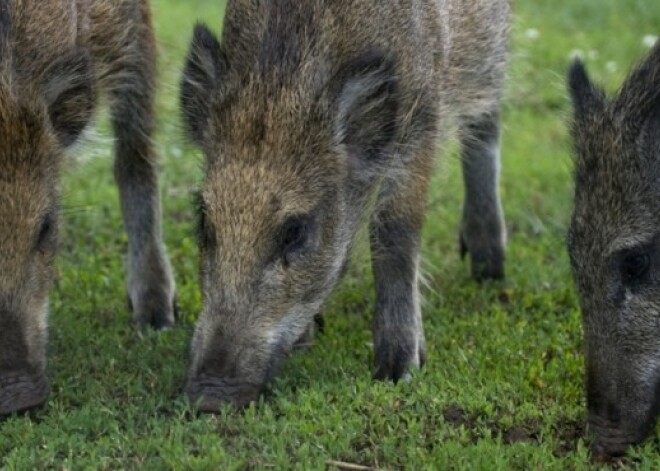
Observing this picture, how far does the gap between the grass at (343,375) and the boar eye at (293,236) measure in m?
0.51

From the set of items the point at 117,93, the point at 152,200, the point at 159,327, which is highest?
the point at 117,93

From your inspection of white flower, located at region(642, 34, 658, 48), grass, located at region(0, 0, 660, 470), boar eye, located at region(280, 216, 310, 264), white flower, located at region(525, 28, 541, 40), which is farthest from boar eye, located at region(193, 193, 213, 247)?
white flower, located at region(525, 28, 541, 40)

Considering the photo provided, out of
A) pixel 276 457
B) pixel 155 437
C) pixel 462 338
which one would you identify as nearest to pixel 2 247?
pixel 155 437

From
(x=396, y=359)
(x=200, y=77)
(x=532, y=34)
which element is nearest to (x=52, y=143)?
(x=200, y=77)

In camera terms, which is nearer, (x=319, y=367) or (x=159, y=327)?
(x=319, y=367)

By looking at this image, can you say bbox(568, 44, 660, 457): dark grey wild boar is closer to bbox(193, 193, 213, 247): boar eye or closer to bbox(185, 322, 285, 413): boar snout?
bbox(185, 322, 285, 413): boar snout

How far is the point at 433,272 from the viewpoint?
8.57 m

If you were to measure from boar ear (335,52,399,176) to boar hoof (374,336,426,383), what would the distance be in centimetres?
81

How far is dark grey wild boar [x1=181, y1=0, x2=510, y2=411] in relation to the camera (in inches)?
245

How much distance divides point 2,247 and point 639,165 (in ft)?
8.59

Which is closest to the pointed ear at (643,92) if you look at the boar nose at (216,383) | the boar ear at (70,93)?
the boar nose at (216,383)

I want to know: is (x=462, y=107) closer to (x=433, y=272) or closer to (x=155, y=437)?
(x=433, y=272)

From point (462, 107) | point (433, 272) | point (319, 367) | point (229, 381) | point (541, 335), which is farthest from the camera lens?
point (433, 272)

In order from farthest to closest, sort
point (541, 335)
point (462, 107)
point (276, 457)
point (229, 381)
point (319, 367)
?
point (462, 107)
point (541, 335)
point (319, 367)
point (229, 381)
point (276, 457)
